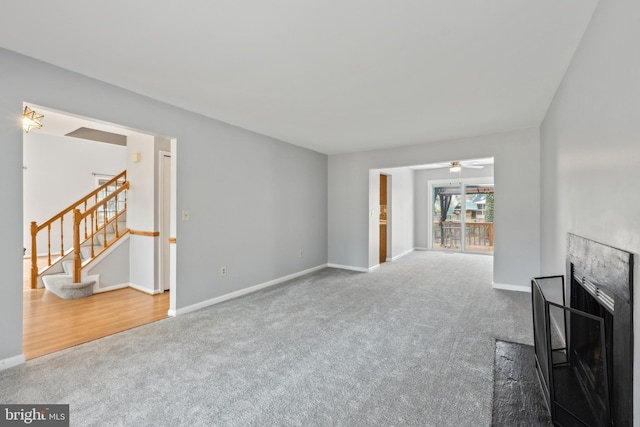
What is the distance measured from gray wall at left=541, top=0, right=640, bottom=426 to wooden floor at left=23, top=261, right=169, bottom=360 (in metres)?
3.89

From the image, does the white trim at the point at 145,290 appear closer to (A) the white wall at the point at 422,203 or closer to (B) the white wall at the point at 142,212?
(B) the white wall at the point at 142,212

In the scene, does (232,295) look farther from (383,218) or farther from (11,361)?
(383,218)

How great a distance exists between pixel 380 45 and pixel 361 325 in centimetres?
258

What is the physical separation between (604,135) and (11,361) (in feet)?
13.9

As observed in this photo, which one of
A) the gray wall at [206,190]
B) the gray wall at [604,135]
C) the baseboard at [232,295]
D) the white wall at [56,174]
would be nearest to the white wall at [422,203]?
the gray wall at [206,190]

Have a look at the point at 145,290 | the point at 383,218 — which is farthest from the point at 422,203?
the point at 145,290

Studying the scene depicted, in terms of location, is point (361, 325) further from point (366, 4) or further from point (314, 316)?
point (366, 4)

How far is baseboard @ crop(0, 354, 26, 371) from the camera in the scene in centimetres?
221

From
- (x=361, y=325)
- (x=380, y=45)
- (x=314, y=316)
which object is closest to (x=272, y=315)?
(x=314, y=316)

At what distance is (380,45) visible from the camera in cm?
208

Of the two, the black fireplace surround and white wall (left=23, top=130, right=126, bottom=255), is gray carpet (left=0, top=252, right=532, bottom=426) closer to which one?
the black fireplace surround

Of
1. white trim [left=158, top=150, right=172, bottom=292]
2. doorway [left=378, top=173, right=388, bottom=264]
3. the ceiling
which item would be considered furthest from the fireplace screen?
doorway [left=378, top=173, right=388, bottom=264]

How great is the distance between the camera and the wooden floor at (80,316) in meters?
2.72

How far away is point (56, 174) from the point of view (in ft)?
23.2
